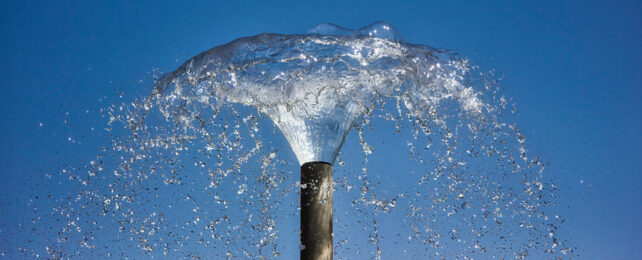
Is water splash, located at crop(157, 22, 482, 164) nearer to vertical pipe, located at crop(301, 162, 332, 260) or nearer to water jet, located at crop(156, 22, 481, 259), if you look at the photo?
water jet, located at crop(156, 22, 481, 259)

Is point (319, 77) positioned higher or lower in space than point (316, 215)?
higher

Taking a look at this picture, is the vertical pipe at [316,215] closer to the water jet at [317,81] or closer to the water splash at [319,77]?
the water jet at [317,81]

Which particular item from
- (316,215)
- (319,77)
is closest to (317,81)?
(319,77)

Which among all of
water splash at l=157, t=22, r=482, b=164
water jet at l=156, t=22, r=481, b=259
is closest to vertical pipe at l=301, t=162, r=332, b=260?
water jet at l=156, t=22, r=481, b=259

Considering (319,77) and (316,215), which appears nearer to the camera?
(316,215)

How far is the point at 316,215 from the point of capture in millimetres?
6570

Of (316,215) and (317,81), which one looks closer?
(316,215)

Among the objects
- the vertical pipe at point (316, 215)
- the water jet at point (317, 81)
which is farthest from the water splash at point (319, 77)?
the vertical pipe at point (316, 215)

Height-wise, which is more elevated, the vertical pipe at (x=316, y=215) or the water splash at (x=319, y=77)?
the water splash at (x=319, y=77)

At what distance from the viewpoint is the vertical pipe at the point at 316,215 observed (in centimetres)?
651

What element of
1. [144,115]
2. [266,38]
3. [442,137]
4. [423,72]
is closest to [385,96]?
[423,72]

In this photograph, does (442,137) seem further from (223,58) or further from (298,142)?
(223,58)

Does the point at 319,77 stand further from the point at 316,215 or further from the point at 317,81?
the point at 316,215

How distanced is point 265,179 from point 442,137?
2.55 metres
